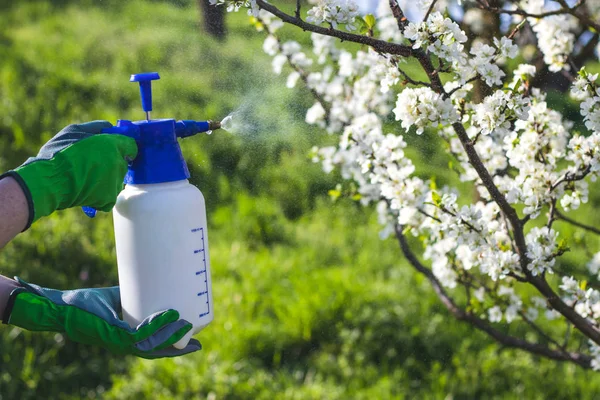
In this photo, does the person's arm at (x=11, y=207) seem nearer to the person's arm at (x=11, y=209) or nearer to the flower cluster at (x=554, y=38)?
the person's arm at (x=11, y=209)

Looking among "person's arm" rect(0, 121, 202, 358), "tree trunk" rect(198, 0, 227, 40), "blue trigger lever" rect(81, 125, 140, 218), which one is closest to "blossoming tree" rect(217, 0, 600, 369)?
"blue trigger lever" rect(81, 125, 140, 218)

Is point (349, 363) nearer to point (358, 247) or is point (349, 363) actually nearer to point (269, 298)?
point (269, 298)

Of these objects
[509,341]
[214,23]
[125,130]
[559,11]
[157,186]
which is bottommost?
[509,341]

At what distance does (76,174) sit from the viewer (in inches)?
60.0

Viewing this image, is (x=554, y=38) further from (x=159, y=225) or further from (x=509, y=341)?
(x=159, y=225)

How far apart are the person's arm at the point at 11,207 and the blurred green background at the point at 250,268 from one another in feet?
3.74

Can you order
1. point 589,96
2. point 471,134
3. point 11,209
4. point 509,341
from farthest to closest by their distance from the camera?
point 509,341
point 471,134
point 589,96
point 11,209

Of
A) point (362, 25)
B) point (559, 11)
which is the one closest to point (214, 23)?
point (559, 11)

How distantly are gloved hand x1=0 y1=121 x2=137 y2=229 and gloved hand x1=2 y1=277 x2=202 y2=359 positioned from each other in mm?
308

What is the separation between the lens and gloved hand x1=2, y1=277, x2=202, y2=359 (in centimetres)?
161

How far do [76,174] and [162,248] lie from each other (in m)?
0.26

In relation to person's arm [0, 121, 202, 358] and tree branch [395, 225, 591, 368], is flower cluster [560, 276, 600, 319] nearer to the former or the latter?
tree branch [395, 225, 591, 368]

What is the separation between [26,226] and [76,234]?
3046 millimetres

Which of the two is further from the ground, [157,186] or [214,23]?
[214,23]
